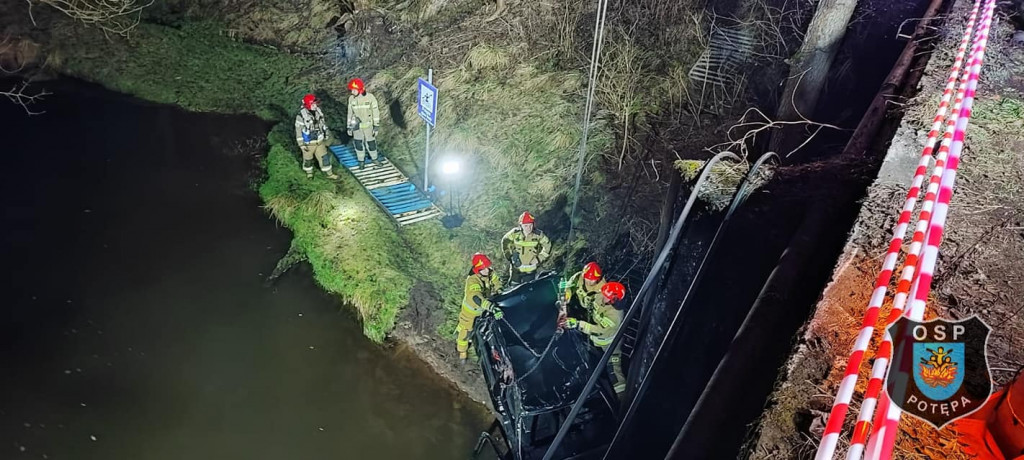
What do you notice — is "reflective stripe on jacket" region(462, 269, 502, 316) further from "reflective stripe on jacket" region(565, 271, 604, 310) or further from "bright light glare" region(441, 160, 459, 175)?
"bright light glare" region(441, 160, 459, 175)

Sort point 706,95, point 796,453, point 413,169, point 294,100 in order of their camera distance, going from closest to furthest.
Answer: point 796,453, point 706,95, point 413,169, point 294,100

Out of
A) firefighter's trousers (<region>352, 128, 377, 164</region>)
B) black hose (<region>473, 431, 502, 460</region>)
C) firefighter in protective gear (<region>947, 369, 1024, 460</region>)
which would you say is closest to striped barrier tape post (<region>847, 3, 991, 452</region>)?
firefighter in protective gear (<region>947, 369, 1024, 460</region>)

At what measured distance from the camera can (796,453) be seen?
2535mm

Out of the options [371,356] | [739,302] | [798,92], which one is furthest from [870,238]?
[371,356]

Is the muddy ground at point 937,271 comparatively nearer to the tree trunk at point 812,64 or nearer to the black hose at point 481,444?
the tree trunk at point 812,64

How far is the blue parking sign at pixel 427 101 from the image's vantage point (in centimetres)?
760

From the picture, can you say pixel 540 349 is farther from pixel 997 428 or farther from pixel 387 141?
A: pixel 387 141

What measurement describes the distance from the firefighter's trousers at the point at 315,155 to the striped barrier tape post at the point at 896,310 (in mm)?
8193

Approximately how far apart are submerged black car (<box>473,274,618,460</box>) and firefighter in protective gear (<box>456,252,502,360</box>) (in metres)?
0.13

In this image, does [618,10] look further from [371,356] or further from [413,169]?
[371,356]

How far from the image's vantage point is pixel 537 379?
209 inches

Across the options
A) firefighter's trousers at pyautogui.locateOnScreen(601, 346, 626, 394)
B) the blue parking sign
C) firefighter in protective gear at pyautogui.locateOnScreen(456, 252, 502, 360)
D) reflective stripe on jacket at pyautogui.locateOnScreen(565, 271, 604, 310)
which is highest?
the blue parking sign

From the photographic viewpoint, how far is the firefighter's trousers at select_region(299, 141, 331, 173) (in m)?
9.09

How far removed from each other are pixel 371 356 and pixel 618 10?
7.00 m
